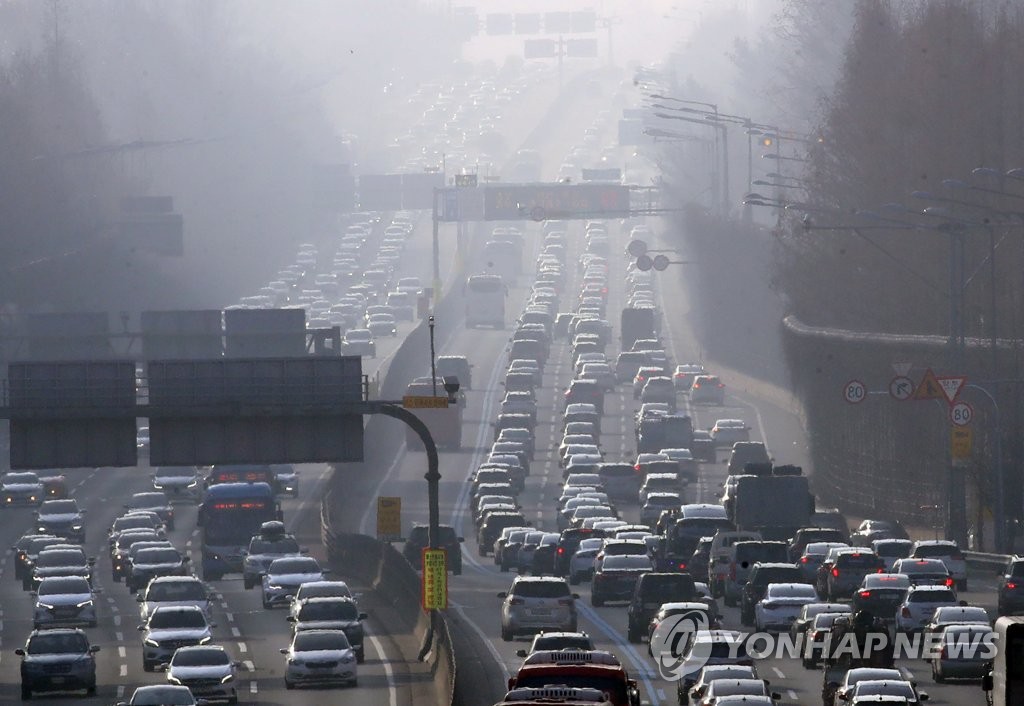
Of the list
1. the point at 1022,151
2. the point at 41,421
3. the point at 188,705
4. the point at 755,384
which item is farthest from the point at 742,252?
the point at 188,705

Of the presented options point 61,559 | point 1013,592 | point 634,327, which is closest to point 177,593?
point 61,559

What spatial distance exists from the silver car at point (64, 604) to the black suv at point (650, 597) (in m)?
13.1

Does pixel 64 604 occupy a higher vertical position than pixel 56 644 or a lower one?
lower

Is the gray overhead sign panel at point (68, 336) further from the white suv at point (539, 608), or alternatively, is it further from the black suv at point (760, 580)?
the black suv at point (760, 580)

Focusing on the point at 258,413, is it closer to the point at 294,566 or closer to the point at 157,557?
the point at 294,566

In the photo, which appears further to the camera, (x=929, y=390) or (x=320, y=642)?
(x=929, y=390)

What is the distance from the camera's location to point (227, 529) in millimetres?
65688

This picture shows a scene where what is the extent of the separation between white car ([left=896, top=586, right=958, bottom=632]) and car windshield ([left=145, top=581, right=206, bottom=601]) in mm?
16022

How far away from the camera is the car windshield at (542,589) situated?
45.8 meters

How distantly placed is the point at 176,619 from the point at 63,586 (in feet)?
28.6

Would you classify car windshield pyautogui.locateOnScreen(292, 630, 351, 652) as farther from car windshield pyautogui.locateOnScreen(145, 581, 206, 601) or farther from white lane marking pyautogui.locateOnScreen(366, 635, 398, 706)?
car windshield pyautogui.locateOnScreen(145, 581, 206, 601)

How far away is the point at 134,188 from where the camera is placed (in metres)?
171

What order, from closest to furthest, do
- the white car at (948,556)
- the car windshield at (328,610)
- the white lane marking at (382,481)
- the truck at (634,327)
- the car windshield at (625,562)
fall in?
the car windshield at (328,610) → the white car at (948,556) → the car windshield at (625,562) → the white lane marking at (382,481) → the truck at (634,327)
